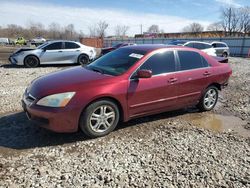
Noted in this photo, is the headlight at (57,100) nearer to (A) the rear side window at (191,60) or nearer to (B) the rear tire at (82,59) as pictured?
(A) the rear side window at (191,60)

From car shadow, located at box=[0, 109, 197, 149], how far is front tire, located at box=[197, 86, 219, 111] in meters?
1.71

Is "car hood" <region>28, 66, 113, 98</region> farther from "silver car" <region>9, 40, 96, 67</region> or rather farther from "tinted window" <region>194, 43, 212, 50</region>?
"tinted window" <region>194, 43, 212, 50</region>

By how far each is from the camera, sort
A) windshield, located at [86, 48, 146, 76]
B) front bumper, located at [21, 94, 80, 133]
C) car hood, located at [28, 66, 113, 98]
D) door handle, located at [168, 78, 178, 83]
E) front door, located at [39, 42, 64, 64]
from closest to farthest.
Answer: front bumper, located at [21, 94, 80, 133] → car hood, located at [28, 66, 113, 98] → windshield, located at [86, 48, 146, 76] → door handle, located at [168, 78, 178, 83] → front door, located at [39, 42, 64, 64]

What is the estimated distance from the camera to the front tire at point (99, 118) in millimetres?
4230

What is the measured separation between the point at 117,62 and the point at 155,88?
0.93 metres

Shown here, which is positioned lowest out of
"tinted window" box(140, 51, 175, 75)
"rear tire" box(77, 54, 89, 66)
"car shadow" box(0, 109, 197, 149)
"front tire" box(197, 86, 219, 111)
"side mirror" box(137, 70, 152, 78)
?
"car shadow" box(0, 109, 197, 149)

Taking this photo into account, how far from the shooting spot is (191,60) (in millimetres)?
5656

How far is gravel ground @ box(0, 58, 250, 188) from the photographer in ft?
10.8

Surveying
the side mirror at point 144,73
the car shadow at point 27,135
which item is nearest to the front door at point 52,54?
Result: the car shadow at point 27,135

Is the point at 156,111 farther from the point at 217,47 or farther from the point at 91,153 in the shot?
the point at 217,47

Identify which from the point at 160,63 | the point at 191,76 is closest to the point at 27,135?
the point at 160,63

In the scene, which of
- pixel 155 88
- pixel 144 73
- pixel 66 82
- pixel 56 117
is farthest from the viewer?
pixel 155 88

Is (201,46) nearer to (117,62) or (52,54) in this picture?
(52,54)

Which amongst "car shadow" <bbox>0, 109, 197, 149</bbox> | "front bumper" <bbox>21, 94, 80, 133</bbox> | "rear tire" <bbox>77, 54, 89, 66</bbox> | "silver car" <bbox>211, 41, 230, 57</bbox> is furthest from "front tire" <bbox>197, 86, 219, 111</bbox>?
"silver car" <bbox>211, 41, 230, 57</bbox>
